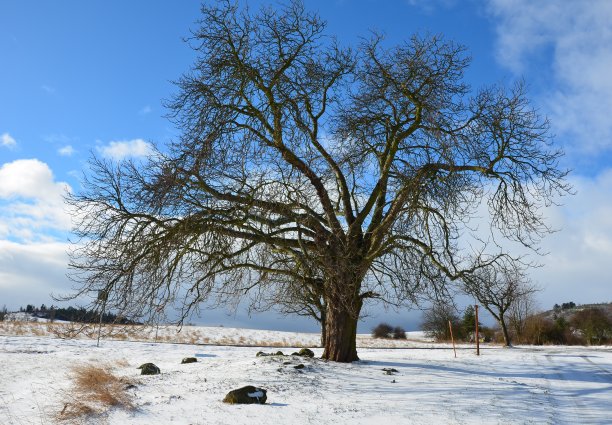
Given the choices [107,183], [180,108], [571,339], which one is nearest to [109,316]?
[107,183]

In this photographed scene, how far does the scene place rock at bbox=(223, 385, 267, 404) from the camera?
34.9ft

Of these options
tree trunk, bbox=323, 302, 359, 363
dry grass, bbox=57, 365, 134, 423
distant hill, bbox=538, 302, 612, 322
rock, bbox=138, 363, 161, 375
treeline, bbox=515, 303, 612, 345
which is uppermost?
distant hill, bbox=538, 302, 612, 322

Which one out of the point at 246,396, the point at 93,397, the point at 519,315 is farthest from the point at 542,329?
the point at 93,397

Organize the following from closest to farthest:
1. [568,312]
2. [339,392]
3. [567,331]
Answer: [339,392], [567,331], [568,312]

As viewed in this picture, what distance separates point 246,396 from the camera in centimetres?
1073

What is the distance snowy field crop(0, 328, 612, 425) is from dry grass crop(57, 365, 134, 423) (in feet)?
0.60

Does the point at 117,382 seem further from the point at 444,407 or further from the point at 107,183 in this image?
the point at 444,407

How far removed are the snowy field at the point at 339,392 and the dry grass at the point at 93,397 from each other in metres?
0.18

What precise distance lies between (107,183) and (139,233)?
1.50 meters

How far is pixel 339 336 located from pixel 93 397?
798cm

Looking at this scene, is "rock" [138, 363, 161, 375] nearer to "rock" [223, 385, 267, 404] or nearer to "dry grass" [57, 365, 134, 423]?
"dry grass" [57, 365, 134, 423]

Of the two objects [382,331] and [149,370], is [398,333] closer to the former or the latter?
[382,331]

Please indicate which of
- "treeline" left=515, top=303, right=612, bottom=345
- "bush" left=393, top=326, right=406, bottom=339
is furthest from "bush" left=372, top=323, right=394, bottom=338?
"treeline" left=515, top=303, right=612, bottom=345

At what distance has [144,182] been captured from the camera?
11797mm
